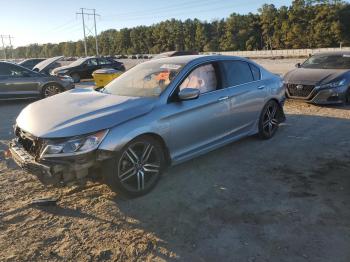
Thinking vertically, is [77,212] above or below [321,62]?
below

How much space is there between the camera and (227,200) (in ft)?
15.0

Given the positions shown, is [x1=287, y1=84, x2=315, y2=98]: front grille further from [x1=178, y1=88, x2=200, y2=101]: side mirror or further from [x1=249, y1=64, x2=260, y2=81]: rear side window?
[x1=178, y1=88, x2=200, y2=101]: side mirror

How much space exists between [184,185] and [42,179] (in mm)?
1770

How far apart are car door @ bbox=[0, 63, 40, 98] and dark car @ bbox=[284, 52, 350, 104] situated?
817 cm

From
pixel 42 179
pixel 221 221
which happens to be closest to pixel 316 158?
pixel 221 221

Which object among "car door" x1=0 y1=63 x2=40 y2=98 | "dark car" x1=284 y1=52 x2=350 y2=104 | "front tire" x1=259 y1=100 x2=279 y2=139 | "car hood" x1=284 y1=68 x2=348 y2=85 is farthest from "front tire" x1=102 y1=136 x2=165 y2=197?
"car door" x1=0 y1=63 x2=40 y2=98

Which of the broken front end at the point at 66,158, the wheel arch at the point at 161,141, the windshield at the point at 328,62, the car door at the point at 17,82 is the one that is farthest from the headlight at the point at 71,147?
the car door at the point at 17,82

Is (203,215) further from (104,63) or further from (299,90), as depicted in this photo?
(104,63)

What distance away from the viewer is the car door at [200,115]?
505 centimetres

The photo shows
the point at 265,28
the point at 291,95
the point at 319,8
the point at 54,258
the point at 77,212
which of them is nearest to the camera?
the point at 54,258

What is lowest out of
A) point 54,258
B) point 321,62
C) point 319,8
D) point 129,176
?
point 54,258

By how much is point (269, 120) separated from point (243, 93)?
1.14 metres

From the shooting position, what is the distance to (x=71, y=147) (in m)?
4.12

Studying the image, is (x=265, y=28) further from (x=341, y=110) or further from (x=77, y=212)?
(x=77, y=212)
